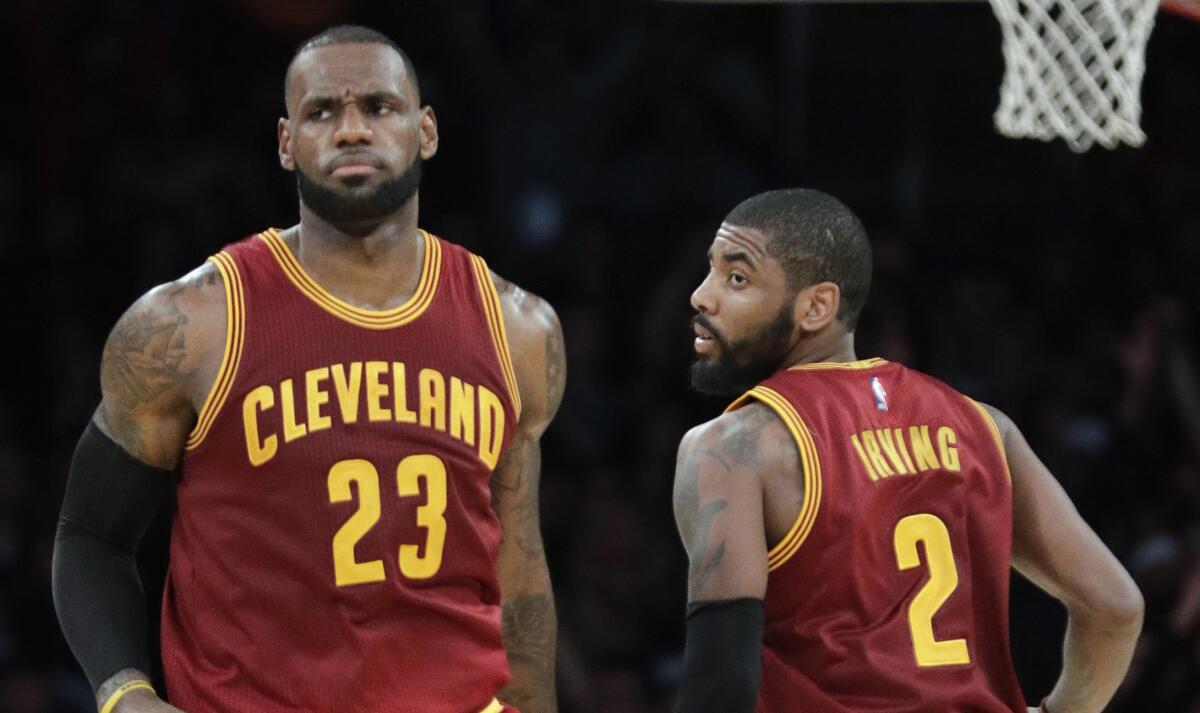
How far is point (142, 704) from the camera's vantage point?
3820 mm

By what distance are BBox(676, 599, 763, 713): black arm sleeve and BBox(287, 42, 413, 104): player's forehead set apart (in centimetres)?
139

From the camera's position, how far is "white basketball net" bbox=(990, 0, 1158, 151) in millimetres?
4477

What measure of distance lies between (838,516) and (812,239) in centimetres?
66

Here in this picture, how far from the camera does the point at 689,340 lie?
8.38m

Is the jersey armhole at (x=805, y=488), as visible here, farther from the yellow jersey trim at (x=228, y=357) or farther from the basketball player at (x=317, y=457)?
the yellow jersey trim at (x=228, y=357)

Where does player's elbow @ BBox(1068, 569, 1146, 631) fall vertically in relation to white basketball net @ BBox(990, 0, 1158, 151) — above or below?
below

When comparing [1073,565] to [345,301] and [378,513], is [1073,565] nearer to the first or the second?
[378,513]

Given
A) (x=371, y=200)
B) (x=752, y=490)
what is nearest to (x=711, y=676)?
(x=752, y=490)

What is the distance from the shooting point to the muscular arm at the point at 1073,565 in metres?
4.06

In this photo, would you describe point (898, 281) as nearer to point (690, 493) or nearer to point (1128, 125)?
point (1128, 125)

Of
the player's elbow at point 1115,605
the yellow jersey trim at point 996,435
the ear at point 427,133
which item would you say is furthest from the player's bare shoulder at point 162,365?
the player's elbow at point 1115,605

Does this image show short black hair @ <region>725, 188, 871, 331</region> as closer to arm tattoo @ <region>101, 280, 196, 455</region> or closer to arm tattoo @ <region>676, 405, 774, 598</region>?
arm tattoo @ <region>676, 405, 774, 598</region>

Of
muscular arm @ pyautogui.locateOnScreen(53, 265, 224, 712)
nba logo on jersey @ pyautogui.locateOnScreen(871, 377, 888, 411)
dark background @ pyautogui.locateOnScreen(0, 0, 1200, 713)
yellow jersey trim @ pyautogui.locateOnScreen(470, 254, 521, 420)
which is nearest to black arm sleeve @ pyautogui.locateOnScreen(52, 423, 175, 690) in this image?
muscular arm @ pyautogui.locateOnScreen(53, 265, 224, 712)

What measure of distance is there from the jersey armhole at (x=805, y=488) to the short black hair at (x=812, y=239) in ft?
1.13
